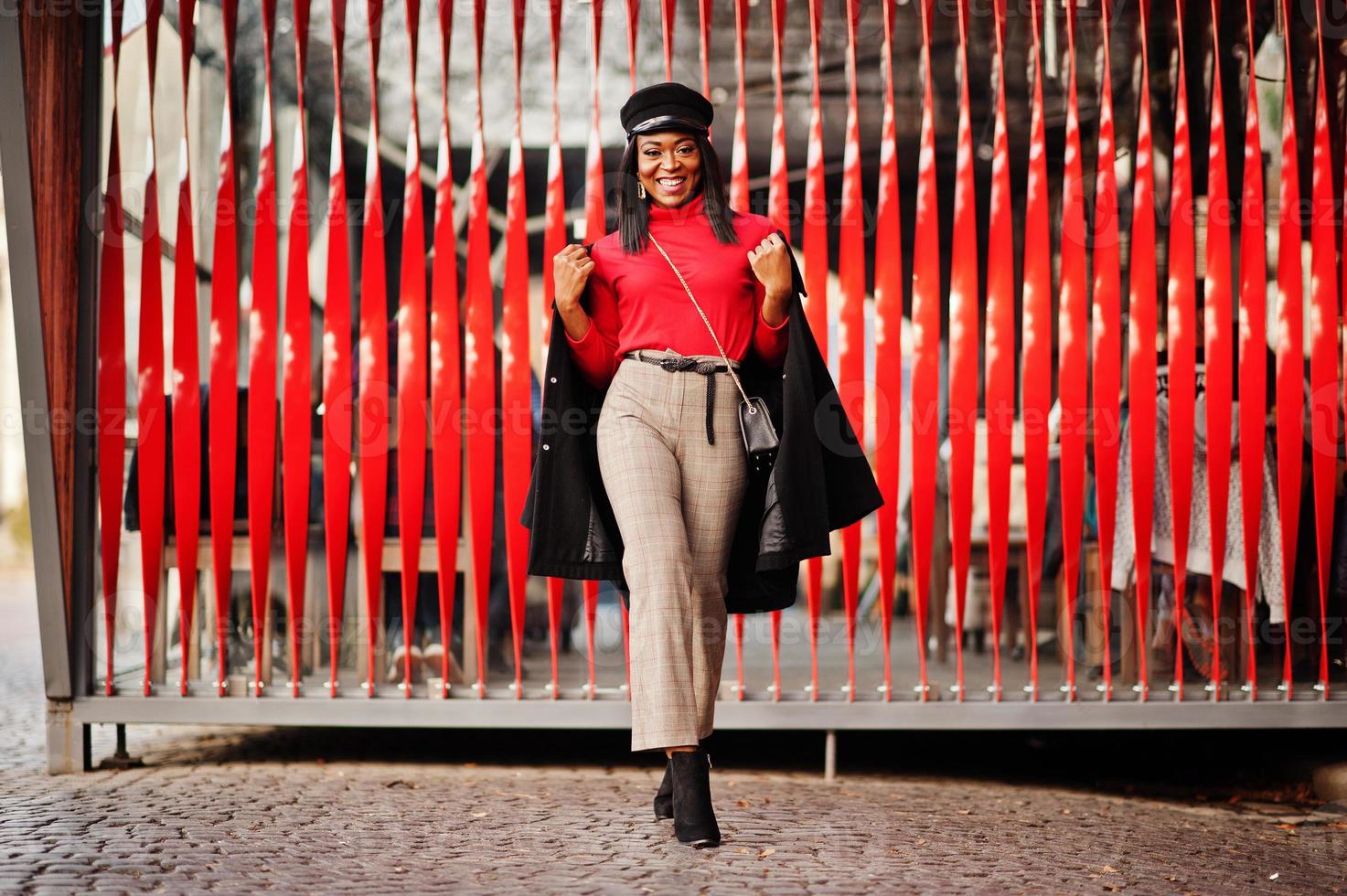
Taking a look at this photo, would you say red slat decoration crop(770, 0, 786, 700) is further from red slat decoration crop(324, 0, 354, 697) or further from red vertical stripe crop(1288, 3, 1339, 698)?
red vertical stripe crop(1288, 3, 1339, 698)

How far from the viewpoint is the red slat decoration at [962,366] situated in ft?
14.0

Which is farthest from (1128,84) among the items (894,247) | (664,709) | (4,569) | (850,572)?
(4,569)

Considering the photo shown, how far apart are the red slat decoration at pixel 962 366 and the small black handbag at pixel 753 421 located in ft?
3.84

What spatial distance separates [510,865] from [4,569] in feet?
65.6

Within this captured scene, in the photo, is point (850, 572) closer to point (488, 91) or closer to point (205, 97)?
point (205, 97)

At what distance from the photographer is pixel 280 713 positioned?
436cm

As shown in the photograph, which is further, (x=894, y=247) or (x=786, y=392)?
(x=894, y=247)

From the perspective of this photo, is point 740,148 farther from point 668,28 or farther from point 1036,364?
point 1036,364

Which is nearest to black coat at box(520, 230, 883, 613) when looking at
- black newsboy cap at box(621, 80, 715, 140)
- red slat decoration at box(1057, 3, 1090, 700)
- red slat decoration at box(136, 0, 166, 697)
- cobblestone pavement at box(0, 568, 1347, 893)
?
black newsboy cap at box(621, 80, 715, 140)

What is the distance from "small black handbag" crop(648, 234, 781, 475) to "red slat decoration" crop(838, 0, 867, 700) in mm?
983

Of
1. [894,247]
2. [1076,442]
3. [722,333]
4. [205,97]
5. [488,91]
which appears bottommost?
[1076,442]

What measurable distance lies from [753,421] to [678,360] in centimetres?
24

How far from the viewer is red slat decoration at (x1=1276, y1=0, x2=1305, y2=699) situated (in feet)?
14.0

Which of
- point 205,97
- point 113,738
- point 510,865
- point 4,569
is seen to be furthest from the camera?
point 4,569
